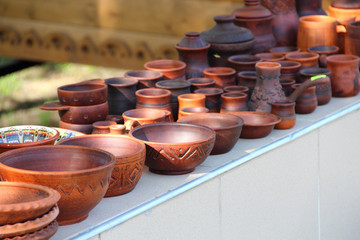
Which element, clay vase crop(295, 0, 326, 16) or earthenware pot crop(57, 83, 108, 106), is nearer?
earthenware pot crop(57, 83, 108, 106)

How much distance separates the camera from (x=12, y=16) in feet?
20.1

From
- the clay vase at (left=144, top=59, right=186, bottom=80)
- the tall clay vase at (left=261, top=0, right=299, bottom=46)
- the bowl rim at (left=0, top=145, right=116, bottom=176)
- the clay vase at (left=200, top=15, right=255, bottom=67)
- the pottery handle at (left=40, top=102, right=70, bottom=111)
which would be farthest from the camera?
the tall clay vase at (left=261, top=0, right=299, bottom=46)

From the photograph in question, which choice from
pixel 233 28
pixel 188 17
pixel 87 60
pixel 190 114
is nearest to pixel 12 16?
pixel 87 60

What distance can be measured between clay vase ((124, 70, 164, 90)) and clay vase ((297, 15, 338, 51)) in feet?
2.93

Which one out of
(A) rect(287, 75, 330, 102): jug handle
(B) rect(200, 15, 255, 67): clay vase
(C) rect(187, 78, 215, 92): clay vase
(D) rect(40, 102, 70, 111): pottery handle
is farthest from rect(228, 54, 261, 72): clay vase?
(D) rect(40, 102, 70, 111): pottery handle

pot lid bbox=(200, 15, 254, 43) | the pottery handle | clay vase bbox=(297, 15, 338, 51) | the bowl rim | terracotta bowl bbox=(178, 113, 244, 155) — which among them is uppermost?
pot lid bbox=(200, 15, 254, 43)

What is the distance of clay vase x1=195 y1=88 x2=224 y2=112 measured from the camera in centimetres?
259

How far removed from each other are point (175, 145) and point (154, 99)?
475 mm

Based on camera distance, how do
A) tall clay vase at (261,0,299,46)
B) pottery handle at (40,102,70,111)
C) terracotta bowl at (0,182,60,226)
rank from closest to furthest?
1. terracotta bowl at (0,182,60,226)
2. pottery handle at (40,102,70,111)
3. tall clay vase at (261,0,299,46)

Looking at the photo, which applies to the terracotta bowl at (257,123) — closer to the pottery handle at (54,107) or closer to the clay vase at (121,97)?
the clay vase at (121,97)

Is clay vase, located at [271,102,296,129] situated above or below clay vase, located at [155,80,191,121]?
below

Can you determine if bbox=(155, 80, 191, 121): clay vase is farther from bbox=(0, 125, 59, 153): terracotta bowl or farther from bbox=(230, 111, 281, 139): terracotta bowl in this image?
bbox=(0, 125, 59, 153): terracotta bowl

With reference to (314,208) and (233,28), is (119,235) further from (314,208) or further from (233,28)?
(233,28)

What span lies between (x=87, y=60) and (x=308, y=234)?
353cm
